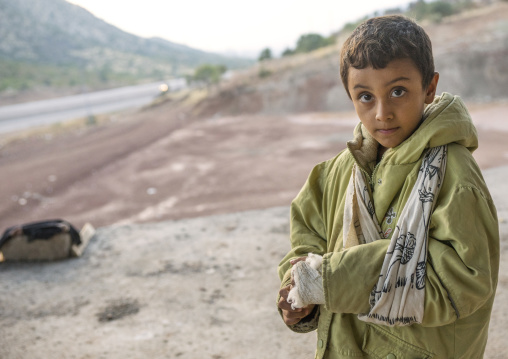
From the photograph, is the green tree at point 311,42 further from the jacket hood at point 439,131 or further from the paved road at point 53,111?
the jacket hood at point 439,131

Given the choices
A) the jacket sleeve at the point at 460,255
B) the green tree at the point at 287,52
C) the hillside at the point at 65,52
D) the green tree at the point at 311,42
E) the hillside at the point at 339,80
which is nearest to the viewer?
the jacket sleeve at the point at 460,255

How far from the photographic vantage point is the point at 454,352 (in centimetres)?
127

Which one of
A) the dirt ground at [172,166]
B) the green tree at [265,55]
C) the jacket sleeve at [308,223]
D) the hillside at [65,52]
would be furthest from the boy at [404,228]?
the hillside at [65,52]

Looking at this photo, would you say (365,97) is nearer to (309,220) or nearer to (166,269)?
(309,220)

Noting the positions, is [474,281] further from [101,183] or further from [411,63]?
[101,183]

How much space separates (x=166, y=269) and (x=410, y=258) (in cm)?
352

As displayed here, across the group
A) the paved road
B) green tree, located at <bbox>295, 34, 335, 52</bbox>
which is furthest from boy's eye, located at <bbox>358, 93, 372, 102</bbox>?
green tree, located at <bbox>295, 34, 335, 52</bbox>

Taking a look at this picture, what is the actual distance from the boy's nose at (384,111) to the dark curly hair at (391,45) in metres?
0.10

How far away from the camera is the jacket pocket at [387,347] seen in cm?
128

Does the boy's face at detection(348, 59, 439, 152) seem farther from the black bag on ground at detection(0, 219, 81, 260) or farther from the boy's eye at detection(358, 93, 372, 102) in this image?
the black bag on ground at detection(0, 219, 81, 260)

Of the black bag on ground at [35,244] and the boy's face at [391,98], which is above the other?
the boy's face at [391,98]

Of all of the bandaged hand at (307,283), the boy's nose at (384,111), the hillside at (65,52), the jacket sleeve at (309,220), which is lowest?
the bandaged hand at (307,283)

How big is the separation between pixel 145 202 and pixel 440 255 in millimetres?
9061

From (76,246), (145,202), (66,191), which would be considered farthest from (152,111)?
(76,246)
